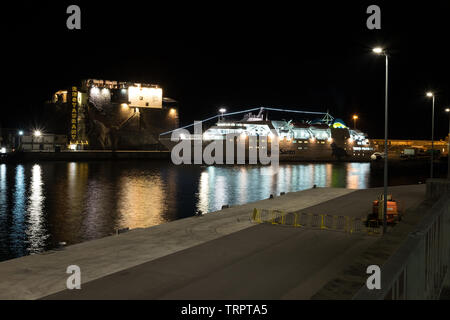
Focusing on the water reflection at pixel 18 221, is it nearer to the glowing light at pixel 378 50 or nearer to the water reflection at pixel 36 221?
the water reflection at pixel 36 221

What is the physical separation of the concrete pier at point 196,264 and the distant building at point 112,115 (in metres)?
65.2

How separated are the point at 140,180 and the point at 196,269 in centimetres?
3424

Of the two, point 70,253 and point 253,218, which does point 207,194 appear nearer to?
point 253,218

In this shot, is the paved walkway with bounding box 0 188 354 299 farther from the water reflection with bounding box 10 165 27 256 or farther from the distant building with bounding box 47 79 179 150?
the distant building with bounding box 47 79 179 150

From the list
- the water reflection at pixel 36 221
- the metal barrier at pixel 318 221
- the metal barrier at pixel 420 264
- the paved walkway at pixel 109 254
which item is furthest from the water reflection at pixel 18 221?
the metal barrier at pixel 420 264

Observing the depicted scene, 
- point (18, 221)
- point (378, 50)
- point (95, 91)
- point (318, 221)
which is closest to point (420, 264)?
point (378, 50)

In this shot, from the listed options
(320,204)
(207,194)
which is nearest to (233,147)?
(207,194)

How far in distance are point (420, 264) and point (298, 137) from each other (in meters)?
83.8

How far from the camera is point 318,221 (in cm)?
1602

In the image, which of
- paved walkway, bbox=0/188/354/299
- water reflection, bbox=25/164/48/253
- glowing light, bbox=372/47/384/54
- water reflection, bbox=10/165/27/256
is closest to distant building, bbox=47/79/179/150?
water reflection, bbox=10/165/27/256

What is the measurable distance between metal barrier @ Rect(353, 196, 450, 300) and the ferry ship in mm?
71362

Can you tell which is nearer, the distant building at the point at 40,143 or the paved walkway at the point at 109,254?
the paved walkway at the point at 109,254

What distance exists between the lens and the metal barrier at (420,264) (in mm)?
3549

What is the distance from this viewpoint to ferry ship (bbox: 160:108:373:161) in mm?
79250
